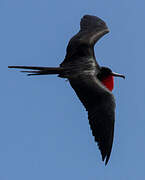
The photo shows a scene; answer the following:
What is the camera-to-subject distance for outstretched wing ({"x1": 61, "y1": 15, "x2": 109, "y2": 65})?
13211mm

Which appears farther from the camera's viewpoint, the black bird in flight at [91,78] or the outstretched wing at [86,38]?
the outstretched wing at [86,38]

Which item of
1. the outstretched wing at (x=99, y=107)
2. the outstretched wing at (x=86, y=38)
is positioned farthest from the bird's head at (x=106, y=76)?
the outstretched wing at (x=99, y=107)

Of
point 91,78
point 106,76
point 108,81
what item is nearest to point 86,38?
point 106,76

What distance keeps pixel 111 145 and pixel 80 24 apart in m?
3.86

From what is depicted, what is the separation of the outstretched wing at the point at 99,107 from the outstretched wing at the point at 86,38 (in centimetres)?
102

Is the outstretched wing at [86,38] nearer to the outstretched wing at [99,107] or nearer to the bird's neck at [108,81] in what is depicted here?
the bird's neck at [108,81]

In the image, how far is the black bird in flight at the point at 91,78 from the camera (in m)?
11.4

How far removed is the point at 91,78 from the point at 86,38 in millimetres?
1624

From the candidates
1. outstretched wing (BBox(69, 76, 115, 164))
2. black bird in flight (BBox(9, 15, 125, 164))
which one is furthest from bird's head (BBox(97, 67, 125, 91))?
outstretched wing (BBox(69, 76, 115, 164))

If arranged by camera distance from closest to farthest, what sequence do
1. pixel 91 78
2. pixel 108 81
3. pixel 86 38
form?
pixel 91 78 < pixel 108 81 < pixel 86 38

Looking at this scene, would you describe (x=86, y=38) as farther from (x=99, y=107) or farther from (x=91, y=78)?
(x=99, y=107)

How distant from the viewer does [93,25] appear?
565 inches

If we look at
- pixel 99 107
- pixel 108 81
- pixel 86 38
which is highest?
pixel 86 38

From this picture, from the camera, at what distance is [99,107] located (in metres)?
11.7
